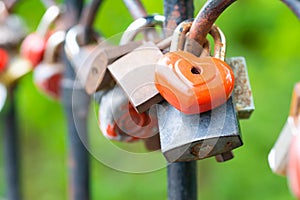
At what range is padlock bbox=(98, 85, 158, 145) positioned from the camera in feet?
1.82

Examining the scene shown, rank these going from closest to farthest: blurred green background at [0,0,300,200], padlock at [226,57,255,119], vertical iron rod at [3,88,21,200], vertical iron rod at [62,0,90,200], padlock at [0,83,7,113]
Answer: padlock at [226,57,255,119]
vertical iron rod at [62,0,90,200]
padlock at [0,83,7,113]
vertical iron rod at [3,88,21,200]
blurred green background at [0,0,300,200]

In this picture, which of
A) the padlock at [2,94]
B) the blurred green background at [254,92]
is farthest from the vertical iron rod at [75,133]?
the blurred green background at [254,92]

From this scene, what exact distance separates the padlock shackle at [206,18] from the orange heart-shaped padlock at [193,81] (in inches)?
1.5

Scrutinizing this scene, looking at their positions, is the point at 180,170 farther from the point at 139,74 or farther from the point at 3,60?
the point at 3,60

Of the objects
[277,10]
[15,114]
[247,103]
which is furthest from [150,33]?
[277,10]

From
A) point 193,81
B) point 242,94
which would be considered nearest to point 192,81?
point 193,81

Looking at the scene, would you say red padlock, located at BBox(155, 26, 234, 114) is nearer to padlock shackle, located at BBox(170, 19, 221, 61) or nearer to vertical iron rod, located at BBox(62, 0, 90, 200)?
padlock shackle, located at BBox(170, 19, 221, 61)

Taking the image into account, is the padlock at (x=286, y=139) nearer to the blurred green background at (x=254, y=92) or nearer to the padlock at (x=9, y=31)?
the padlock at (x=9, y=31)

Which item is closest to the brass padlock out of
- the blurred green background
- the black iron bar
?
the black iron bar

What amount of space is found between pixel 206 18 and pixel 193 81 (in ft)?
0.21

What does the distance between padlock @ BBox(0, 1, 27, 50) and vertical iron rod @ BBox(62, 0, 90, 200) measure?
15cm

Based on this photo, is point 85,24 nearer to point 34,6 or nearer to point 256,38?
point 256,38

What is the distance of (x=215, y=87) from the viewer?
1.54 ft

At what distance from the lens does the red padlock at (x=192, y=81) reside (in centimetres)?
47
